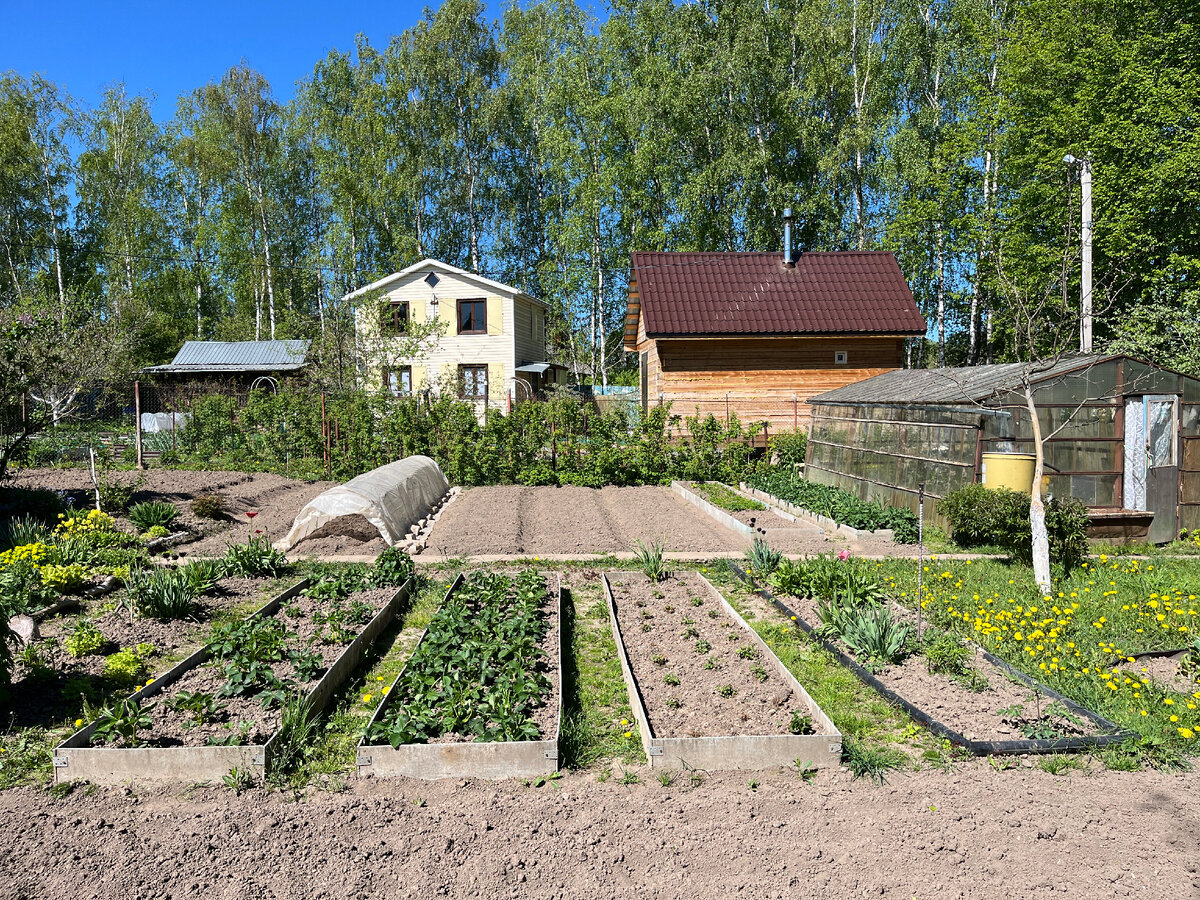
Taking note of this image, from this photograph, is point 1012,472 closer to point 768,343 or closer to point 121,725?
point 121,725

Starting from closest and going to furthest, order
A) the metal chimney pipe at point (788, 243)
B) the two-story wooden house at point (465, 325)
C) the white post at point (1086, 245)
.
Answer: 1. the white post at point (1086, 245)
2. the metal chimney pipe at point (788, 243)
3. the two-story wooden house at point (465, 325)

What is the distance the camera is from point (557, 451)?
1697 cm

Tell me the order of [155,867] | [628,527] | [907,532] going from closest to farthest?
[155,867], [907,532], [628,527]

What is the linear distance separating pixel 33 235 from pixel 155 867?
1560 inches

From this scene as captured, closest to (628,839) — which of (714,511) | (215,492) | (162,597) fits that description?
(162,597)

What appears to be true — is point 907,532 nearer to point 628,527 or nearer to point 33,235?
point 628,527

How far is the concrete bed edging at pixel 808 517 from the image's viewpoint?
35.4ft

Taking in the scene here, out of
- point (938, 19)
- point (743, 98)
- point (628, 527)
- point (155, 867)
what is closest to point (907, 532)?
point (628, 527)

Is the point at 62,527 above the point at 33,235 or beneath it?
beneath

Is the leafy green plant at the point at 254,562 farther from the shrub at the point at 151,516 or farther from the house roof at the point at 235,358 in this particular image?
the house roof at the point at 235,358

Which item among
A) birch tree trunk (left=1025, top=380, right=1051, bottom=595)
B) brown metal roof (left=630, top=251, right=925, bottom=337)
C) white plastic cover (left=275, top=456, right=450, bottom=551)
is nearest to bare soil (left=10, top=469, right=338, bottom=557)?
white plastic cover (left=275, top=456, right=450, bottom=551)

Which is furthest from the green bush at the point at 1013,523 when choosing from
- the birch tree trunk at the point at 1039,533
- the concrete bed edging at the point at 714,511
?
the concrete bed edging at the point at 714,511

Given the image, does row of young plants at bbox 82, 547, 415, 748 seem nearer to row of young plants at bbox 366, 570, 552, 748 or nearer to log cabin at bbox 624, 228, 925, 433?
row of young plants at bbox 366, 570, 552, 748

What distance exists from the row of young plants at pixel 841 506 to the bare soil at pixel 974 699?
480cm
